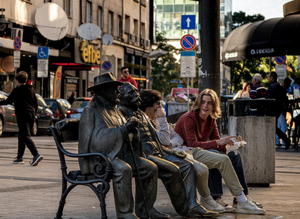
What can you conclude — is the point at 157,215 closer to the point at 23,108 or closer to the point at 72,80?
the point at 23,108

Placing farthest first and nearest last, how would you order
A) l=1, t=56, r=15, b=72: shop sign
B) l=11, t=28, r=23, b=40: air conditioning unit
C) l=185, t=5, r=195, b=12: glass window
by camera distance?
l=185, t=5, r=195, b=12: glass window
l=1, t=56, r=15, b=72: shop sign
l=11, t=28, r=23, b=40: air conditioning unit

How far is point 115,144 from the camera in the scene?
21.0 feet

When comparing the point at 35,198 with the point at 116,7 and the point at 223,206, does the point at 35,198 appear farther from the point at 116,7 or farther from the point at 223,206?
the point at 116,7

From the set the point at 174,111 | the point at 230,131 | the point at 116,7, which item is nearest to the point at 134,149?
the point at 230,131

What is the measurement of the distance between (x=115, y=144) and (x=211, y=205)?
1779 mm

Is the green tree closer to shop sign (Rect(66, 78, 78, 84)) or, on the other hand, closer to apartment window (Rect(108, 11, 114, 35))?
apartment window (Rect(108, 11, 114, 35))

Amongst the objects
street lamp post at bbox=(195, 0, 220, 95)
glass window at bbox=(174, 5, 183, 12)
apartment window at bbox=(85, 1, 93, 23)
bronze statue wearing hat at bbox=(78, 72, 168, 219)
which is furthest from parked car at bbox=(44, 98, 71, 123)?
glass window at bbox=(174, 5, 183, 12)

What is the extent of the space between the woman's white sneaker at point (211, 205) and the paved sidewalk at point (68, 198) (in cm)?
9

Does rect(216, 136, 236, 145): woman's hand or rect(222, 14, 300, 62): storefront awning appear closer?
rect(216, 136, 236, 145): woman's hand

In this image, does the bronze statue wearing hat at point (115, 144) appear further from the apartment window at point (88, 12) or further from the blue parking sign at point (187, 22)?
the apartment window at point (88, 12)

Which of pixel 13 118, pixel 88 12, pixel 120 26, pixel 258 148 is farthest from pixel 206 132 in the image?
pixel 120 26

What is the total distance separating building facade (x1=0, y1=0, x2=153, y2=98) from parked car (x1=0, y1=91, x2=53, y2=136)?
2038 mm

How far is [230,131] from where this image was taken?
1096 centimetres

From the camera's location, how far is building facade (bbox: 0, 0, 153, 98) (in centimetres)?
3438
